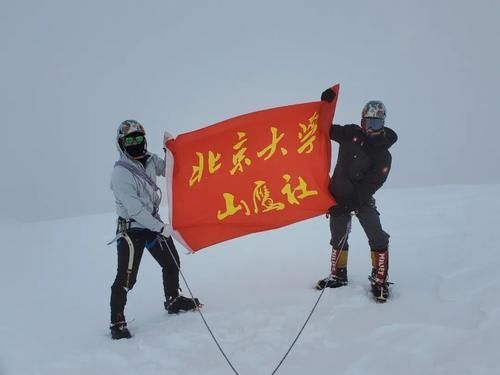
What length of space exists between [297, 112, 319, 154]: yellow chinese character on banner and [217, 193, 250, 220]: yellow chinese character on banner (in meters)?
0.96

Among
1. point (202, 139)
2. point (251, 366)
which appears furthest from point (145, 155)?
point (251, 366)

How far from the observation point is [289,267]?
23.3ft

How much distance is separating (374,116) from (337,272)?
6.84 ft

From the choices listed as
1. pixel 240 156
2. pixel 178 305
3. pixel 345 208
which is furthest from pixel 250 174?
pixel 178 305

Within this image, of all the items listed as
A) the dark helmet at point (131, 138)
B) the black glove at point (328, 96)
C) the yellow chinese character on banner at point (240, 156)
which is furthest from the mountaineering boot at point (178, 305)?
the black glove at point (328, 96)

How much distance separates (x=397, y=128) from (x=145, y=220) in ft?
476

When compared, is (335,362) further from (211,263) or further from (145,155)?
(211,263)

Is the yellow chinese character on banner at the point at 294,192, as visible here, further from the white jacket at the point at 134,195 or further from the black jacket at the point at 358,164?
the white jacket at the point at 134,195

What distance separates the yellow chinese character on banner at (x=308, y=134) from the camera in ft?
18.2

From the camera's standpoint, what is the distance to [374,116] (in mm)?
5168

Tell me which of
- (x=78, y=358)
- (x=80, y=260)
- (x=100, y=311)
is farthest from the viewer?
(x=80, y=260)

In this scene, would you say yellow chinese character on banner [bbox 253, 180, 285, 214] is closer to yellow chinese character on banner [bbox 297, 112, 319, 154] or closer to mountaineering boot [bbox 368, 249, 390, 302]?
yellow chinese character on banner [bbox 297, 112, 319, 154]

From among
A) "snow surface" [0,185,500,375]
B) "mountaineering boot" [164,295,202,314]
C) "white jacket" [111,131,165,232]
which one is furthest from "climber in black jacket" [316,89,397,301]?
"white jacket" [111,131,165,232]

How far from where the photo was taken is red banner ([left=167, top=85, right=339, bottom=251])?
5461mm
